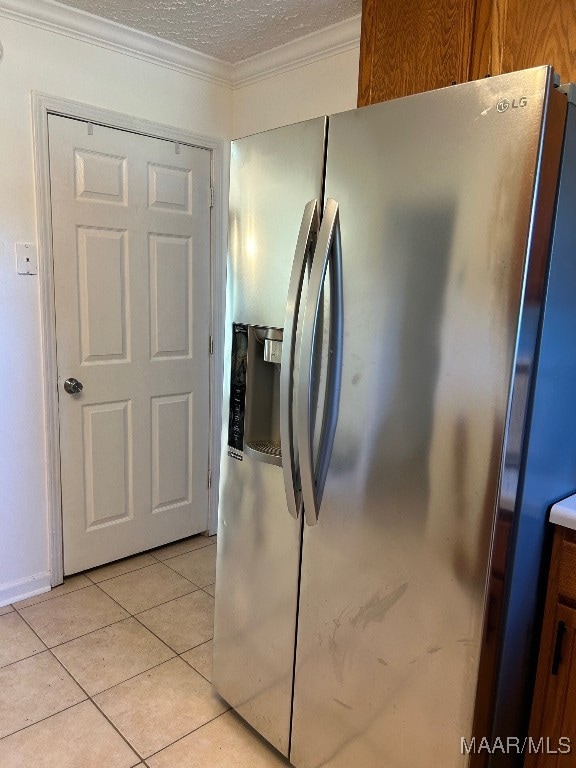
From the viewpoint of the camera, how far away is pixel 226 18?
2.21 metres

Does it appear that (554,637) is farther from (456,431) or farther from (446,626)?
(456,431)

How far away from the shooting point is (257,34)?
2.37 meters

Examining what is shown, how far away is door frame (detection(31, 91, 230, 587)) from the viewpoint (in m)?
2.26

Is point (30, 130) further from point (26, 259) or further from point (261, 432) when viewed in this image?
point (261, 432)

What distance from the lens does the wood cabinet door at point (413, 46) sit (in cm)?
149

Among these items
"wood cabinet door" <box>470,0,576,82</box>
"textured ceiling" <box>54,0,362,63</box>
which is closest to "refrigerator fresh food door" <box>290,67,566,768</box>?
"wood cabinet door" <box>470,0,576,82</box>

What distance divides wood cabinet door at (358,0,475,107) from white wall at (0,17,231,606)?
1.19 m

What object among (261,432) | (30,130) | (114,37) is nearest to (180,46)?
(114,37)

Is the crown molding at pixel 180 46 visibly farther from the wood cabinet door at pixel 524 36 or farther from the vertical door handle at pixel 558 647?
the vertical door handle at pixel 558 647

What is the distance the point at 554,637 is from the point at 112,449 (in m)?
2.02

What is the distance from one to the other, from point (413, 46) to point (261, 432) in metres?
1.18

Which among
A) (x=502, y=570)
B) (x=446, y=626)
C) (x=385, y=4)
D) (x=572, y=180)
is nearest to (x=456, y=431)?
(x=502, y=570)
